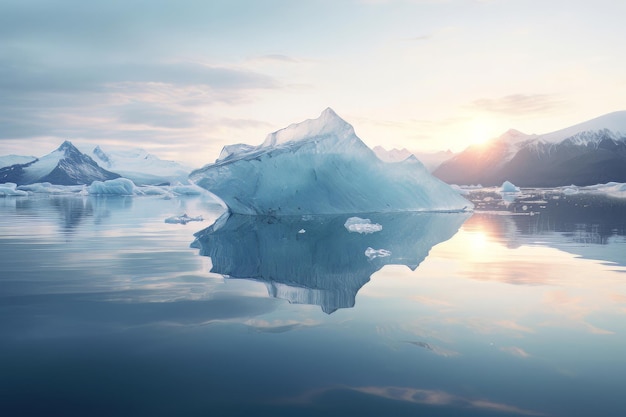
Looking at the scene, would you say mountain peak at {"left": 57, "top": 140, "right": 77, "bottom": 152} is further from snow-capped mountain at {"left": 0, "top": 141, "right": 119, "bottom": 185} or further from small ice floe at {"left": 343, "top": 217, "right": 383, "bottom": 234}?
small ice floe at {"left": 343, "top": 217, "right": 383, "bottom": 234}

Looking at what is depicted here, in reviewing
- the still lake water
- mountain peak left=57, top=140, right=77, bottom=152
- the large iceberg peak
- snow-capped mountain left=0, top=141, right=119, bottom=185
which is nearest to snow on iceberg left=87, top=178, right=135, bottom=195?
the large iceberg peak

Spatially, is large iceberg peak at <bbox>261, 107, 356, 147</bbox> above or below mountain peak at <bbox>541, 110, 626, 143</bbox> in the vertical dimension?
below

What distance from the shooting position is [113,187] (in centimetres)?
6138

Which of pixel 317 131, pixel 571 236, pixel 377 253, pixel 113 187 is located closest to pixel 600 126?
pixel 113 187

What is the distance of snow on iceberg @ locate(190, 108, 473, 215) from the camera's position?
22.6 metres

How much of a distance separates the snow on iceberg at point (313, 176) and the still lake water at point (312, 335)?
11.9 m

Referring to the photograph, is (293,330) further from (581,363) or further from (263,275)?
(263,275)

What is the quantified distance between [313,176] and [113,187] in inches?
1777

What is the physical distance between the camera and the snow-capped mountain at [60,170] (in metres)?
136

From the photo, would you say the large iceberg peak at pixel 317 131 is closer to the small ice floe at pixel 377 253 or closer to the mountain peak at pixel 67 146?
the small ice floe at pixel 377 253

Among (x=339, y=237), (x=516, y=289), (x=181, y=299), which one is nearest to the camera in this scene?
(x=181, y=299)

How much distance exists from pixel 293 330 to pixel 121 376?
72.9 inches

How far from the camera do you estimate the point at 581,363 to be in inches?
174

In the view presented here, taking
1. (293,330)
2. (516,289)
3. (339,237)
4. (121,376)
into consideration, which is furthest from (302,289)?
(339,237)
